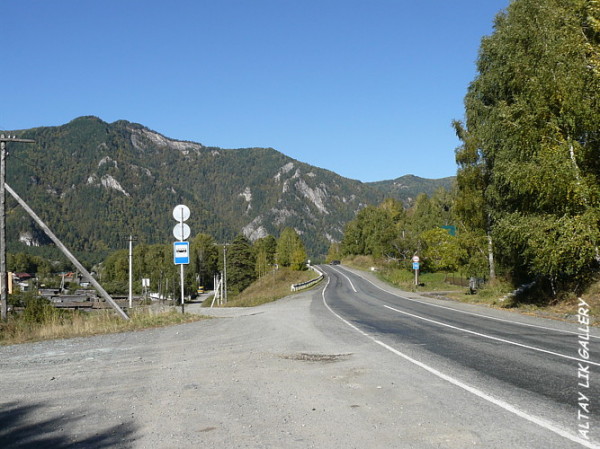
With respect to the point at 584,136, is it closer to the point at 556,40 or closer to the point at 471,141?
the point at 556,40

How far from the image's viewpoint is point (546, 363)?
8078 millimetres

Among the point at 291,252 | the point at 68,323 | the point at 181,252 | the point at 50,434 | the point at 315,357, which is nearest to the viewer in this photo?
the point at 50,434

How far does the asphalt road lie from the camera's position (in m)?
4.55

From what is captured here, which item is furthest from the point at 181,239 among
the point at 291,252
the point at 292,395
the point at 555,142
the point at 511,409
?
the point at 291,252

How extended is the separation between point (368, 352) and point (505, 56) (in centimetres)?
2100

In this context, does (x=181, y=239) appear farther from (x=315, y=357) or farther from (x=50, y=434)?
(x=50, y=434)

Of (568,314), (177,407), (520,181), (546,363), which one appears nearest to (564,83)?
(520,181)

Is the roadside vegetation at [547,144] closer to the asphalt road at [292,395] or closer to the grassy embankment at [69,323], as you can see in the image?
the asphalt road at [292,395]

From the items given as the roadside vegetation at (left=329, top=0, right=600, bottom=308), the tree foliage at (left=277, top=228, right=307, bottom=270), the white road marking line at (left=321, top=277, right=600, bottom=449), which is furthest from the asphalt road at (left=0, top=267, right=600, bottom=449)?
the tree foliage at (left=277, top=228, right=307, bottom=270)

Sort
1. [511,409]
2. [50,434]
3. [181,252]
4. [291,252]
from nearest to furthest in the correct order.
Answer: [50,434] → [511,409] → [181,252] → [291,252]

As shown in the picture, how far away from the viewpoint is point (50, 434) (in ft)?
15.8

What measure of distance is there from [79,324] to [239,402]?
1034 cm

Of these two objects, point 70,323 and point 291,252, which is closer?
point 70,323

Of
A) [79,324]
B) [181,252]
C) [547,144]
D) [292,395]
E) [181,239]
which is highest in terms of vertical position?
[547,144]
